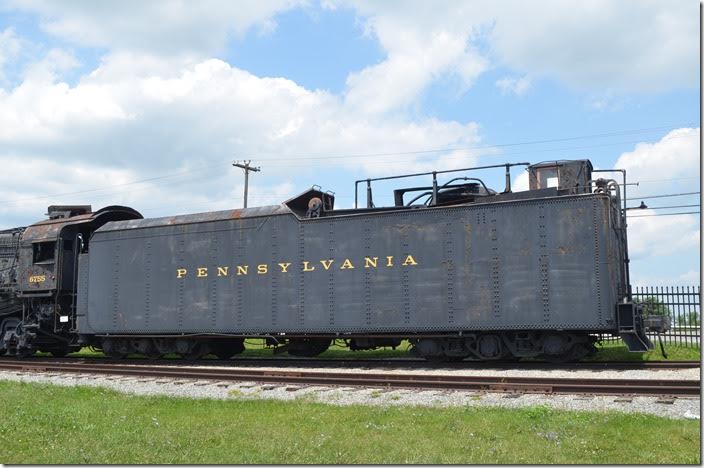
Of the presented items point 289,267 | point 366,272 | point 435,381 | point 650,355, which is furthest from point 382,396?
point 650,355

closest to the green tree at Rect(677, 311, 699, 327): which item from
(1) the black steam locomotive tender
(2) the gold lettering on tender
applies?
(1) the black steam locomotive tender

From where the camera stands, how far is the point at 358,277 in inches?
526

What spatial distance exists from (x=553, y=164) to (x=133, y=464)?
970cm

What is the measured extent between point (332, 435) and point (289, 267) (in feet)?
24.6

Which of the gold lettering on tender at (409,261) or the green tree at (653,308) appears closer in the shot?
the green tree at (653,308)

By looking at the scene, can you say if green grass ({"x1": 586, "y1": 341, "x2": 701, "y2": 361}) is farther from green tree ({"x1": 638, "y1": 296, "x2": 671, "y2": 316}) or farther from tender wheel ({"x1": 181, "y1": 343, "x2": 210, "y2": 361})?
tender wheel ({"x1": 181, "y1": 343, "x2": 210, "y2": 361})

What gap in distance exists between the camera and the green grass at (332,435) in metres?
5.86

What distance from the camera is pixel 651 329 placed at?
12.1 meters

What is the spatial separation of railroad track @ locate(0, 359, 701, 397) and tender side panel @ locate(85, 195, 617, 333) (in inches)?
74.6

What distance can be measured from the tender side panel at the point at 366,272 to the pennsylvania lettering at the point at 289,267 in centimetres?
2

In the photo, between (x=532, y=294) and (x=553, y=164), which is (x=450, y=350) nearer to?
(x=532, y=294)

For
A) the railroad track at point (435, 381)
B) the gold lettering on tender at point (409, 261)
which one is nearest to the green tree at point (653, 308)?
the railroad track at point (435, 381)

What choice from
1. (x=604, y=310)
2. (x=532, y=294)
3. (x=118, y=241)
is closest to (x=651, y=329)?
(x=604, y=310)

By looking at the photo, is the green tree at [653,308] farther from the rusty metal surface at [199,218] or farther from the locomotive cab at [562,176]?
the rusty metal surface at [199,218]
